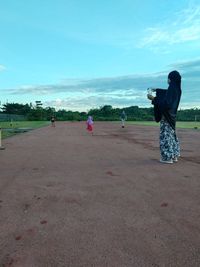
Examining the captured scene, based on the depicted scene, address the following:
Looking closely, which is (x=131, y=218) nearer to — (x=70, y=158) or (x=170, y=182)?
(x=170, y=182)

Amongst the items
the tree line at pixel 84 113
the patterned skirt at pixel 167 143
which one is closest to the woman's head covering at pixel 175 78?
the patterned skirt at pixel 167 143

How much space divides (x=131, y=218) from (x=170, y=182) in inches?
105

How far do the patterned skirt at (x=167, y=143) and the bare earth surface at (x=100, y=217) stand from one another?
3.69ft

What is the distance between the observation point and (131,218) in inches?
209

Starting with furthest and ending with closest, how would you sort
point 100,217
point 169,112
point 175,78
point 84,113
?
point 84,113
point 169,112
point 175,78
point 100,217

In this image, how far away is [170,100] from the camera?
35.2ft

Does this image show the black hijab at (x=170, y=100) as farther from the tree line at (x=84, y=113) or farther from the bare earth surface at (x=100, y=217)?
the tree line at (x=84, y=113)

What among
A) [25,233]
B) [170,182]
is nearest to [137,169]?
[170,182]

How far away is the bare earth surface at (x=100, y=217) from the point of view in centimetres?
404

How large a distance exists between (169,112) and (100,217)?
601 centimetres

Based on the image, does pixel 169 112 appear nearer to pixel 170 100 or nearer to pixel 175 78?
pixel 170 100

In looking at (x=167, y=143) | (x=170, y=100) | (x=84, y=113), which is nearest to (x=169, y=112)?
(x=170, y=100)

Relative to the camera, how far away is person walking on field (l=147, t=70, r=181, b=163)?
1070 cm

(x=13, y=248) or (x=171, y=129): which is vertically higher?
(x=171, y=129)
